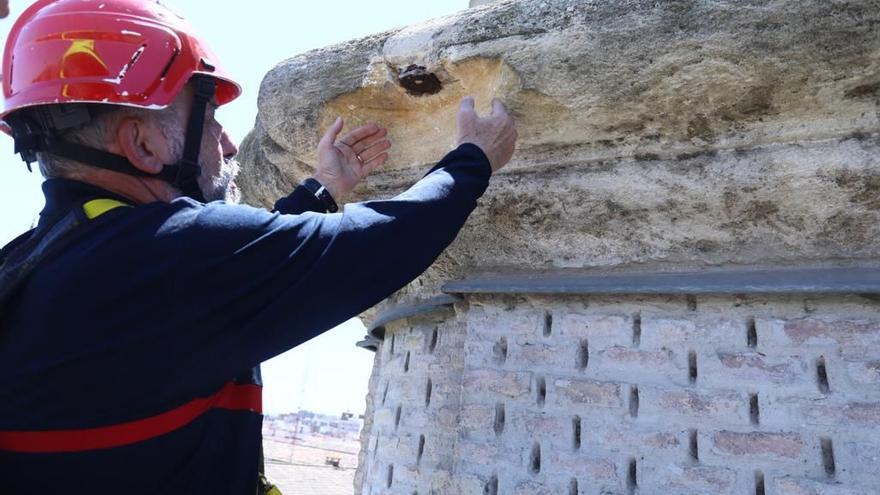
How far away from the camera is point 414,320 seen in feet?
8.46

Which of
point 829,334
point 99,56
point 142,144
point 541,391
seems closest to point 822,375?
point 829,334

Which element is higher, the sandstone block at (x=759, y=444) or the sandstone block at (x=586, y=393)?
the sandstone block at (x=586, y=393)

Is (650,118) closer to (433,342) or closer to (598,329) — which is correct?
(598,329)

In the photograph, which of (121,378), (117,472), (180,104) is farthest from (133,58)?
(117,472)

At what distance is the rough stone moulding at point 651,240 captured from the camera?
1.68 meters

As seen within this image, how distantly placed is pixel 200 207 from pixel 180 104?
0.34 metres

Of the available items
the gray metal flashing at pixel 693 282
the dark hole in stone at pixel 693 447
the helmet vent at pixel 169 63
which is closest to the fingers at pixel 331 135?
the gray metal flashing at pixel 693 282

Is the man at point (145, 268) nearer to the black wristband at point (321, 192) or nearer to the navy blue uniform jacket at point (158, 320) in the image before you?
the navy blue uniform jacket at point (158, 320)

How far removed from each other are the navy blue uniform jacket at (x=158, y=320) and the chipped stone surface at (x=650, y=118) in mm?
836

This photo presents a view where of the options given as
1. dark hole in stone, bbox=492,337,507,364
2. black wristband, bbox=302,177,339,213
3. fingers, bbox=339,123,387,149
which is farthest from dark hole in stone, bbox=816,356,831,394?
fingers, bbox=339,123,387,149

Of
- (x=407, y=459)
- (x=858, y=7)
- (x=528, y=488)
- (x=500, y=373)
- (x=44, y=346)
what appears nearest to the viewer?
(x=44, y=346)

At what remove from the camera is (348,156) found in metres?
2.22

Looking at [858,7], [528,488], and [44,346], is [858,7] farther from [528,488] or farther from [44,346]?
[44,346]

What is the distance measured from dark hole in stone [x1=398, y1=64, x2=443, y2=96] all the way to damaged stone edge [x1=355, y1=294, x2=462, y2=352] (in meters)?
0.63
